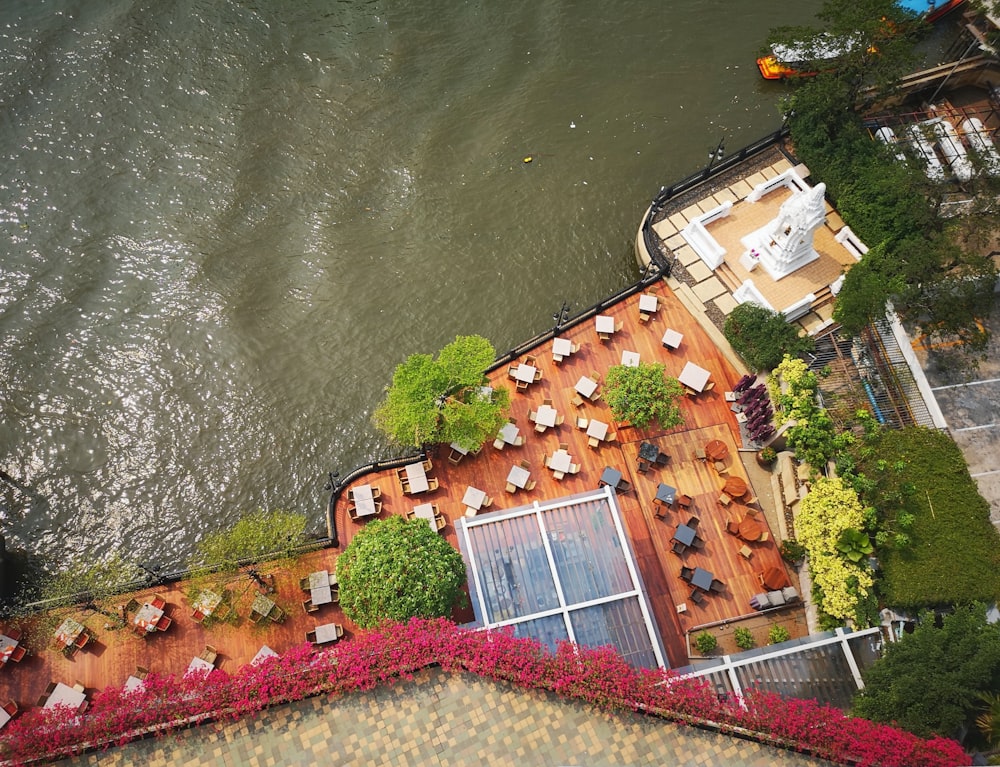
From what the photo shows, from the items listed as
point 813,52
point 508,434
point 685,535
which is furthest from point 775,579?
point 813,52

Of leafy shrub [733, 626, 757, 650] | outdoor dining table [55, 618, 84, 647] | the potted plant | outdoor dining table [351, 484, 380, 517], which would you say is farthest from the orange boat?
outdoor dining table [55, 618, 84, 647]

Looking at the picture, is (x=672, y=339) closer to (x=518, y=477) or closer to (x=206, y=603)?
(x=518, y=477)

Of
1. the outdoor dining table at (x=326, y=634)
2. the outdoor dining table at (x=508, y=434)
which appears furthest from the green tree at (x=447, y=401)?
the outdoor dining table at (x=326, y=634)

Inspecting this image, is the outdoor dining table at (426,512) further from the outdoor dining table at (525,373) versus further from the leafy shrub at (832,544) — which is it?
the leafy shrub at (832,544)

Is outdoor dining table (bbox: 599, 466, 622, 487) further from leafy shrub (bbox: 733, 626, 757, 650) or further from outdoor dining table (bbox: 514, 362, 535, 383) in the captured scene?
leafy shrub (bbox: 733, 626, 757, 650)

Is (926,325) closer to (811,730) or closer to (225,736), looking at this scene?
(811,730)
